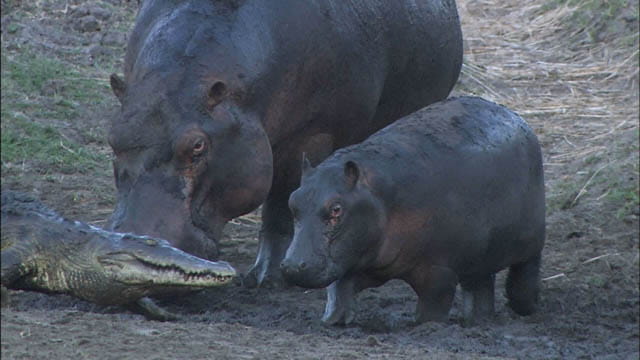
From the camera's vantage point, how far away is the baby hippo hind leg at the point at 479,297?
6.81m

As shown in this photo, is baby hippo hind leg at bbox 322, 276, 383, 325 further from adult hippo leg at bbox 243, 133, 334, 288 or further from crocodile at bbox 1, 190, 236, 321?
crocodile at bbox 1, 190, 236, 321

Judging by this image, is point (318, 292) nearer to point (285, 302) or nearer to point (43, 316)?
point (285, 302)

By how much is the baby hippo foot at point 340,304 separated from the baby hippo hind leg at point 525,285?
96cm

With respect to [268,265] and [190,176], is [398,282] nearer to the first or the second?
[268,265]

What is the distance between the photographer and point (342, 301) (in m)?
6.36

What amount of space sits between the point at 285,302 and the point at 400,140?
1.01 m

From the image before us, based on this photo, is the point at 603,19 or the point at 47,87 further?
the point at 603,19

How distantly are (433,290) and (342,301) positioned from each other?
408 millimetres

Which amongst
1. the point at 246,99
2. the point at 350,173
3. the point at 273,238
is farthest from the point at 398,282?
the point at 246,99

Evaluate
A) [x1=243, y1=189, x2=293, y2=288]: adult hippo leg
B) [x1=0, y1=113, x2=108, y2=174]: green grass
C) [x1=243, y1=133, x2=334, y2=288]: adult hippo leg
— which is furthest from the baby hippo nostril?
[x1=0, y1=113, x2=108, y2=174]: green grass

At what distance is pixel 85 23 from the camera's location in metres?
11.4

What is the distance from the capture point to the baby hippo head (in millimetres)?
6059

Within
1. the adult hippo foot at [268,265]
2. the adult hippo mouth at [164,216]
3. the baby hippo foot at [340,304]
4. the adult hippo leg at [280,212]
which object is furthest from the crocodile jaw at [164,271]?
the adult hippo foot at [268,265]

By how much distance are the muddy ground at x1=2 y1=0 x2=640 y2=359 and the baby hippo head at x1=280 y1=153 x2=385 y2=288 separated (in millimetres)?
288
